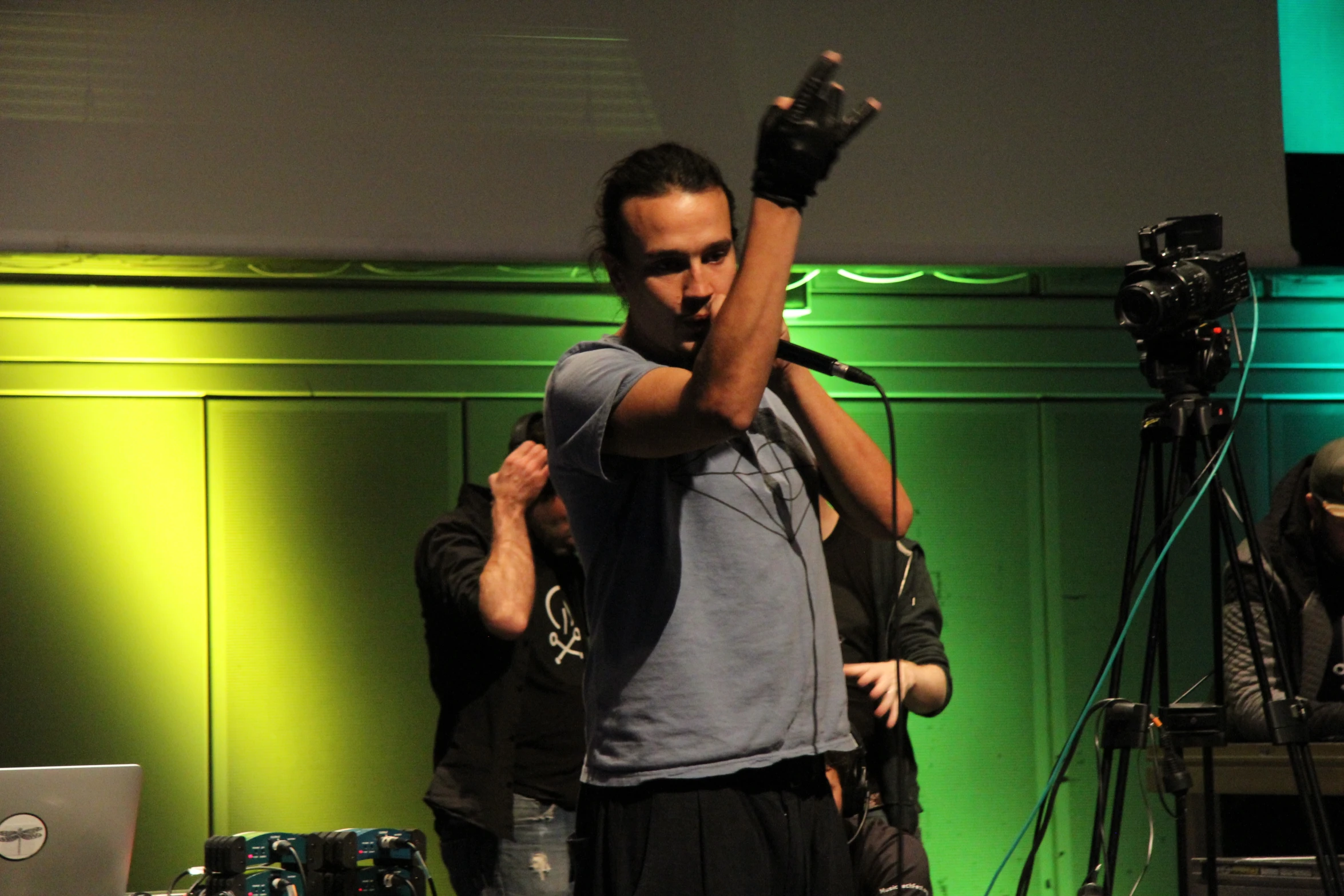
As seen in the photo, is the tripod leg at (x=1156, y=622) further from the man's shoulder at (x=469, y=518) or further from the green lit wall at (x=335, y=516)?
the green lit wall at (x=335, y=516)

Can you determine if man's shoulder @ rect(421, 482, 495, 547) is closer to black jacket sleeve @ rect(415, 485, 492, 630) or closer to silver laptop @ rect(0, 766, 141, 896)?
black jacket sleeve @ rect(415, 485, 492, 630)

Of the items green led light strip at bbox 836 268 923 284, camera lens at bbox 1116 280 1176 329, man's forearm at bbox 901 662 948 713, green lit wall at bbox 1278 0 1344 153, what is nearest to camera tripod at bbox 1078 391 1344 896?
camera lens at bbox 1116 280 1176 329

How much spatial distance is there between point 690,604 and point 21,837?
4.28 feet

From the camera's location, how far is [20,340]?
4.16 meters

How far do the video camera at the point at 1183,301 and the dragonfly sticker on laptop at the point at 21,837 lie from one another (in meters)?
1.81

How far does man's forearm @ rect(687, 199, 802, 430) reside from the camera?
1.28 meters

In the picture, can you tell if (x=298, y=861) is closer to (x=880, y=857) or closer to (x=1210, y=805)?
(x=880, y=857)

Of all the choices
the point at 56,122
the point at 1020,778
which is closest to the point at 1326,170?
the point at 1020,778

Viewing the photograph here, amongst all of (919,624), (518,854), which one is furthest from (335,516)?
(919,624)

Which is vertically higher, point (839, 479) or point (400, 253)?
point (400, 253)

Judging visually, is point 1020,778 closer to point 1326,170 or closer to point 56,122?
point 1326,170

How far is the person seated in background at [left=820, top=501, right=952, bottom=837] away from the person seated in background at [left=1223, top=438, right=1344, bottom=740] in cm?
68

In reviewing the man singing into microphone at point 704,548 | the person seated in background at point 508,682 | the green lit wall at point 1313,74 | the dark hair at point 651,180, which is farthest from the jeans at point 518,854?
the green lit wall at point 1313,74

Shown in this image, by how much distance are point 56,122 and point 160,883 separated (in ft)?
7.21
